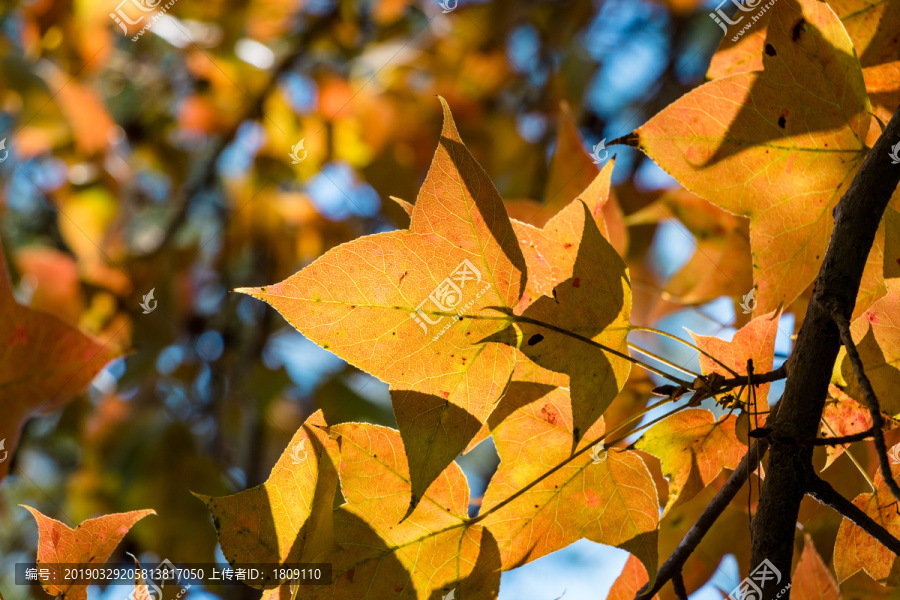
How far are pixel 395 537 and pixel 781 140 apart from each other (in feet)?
0.79

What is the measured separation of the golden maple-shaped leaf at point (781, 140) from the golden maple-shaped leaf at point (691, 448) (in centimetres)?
6

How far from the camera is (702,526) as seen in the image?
247mm

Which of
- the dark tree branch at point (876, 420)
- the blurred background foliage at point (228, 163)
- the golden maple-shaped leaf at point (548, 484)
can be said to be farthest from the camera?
the blurred background foliage at point (228, 163)

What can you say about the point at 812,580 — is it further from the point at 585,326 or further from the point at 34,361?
the point at 34,361

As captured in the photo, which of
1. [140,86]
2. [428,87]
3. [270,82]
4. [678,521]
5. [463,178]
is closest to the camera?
[463,178]

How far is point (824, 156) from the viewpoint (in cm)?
28

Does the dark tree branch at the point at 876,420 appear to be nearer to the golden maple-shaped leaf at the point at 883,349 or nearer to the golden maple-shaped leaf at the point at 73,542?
the golden maple-shaped leaf at the point at 883,349

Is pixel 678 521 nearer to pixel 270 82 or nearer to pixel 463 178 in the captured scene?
pixel 463 178

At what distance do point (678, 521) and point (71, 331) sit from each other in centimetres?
40

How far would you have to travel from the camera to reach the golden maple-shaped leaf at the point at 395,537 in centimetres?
27

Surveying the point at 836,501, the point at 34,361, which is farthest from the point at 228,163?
the point at 836,501

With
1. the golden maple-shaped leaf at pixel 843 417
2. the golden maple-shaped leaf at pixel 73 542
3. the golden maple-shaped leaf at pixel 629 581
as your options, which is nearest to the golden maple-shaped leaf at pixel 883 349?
the golden maple-shaped leaf at pixel 843 417

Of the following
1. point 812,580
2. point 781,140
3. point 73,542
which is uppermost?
point 781,140

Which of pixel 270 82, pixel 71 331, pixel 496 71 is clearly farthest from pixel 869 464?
pixel 496 71
